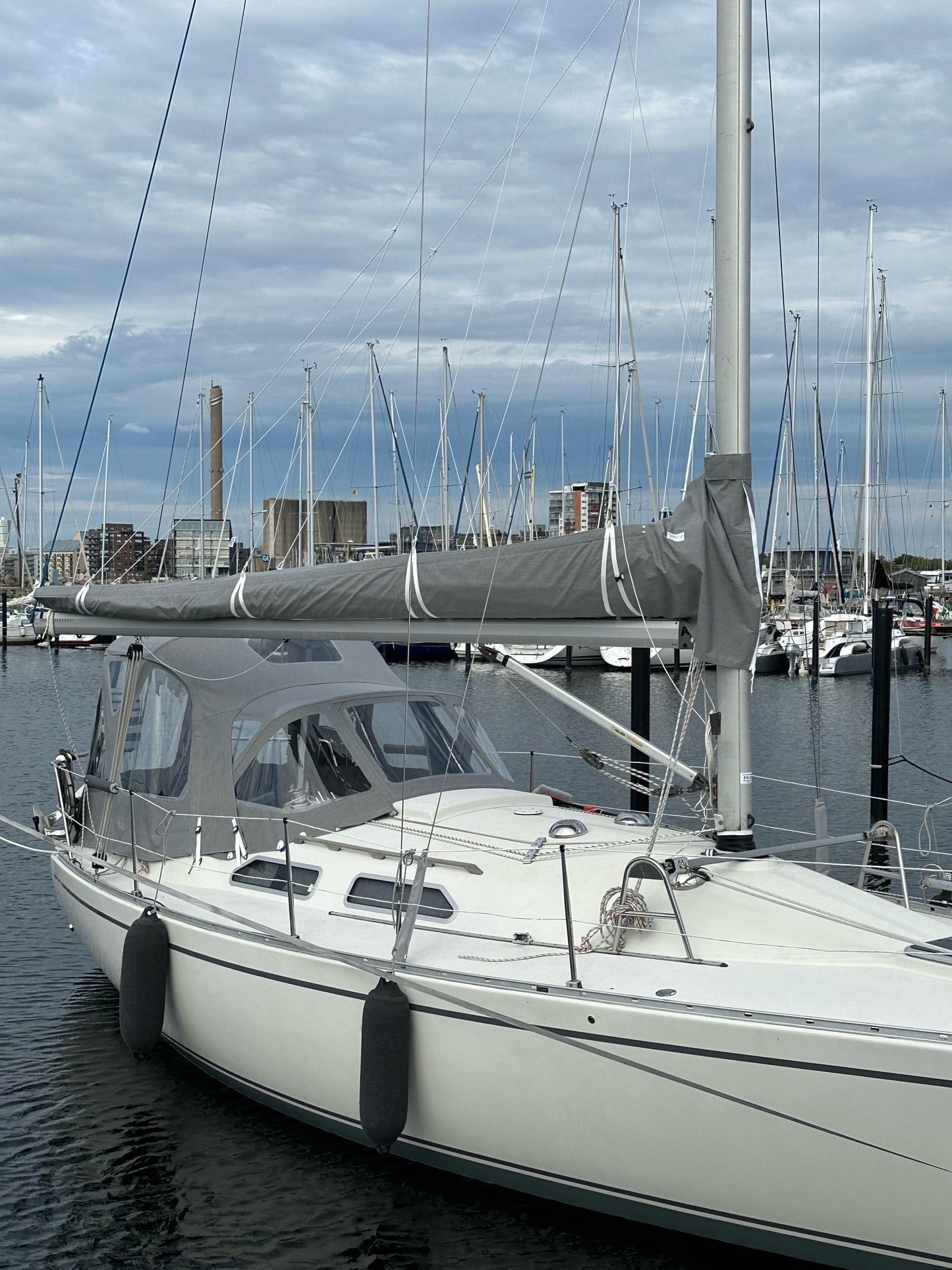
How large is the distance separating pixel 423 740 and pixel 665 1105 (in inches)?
149

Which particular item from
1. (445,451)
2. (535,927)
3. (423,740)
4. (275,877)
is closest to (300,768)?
(275,877)

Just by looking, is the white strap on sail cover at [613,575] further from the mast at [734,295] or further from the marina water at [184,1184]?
the marina water at [184,1184]

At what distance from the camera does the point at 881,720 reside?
47.9 ft

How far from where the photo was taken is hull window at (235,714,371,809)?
8055 mm

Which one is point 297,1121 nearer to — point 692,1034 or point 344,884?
point 344,884

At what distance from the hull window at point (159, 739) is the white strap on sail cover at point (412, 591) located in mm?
2361

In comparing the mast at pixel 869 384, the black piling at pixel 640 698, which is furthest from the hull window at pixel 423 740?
the mast at pixel 869 384

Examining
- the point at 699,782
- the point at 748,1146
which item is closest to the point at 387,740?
the point at 699,782

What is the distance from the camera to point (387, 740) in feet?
27.3

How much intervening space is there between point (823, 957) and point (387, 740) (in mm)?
3582

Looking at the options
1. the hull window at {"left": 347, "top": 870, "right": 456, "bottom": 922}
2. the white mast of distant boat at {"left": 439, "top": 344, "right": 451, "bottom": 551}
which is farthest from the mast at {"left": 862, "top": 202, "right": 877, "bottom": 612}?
the hull window at {"left": 347, "top": 870, "right": 456, "bottom": 922}

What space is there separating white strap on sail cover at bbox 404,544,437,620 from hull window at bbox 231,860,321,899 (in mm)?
1800

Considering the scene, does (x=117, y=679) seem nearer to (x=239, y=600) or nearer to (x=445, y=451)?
(x=239, y=600)

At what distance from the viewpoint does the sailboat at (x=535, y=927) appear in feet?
16.6
